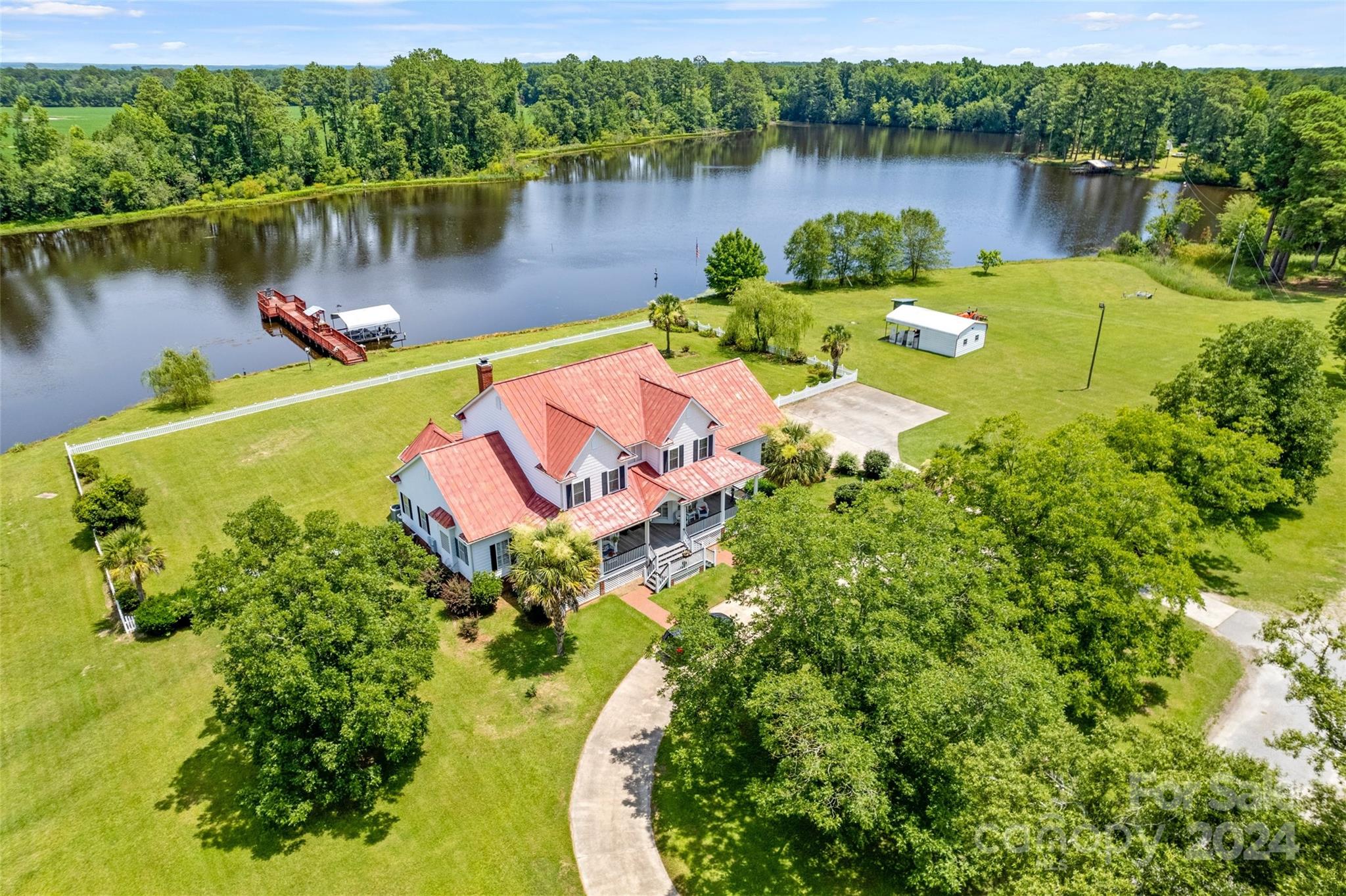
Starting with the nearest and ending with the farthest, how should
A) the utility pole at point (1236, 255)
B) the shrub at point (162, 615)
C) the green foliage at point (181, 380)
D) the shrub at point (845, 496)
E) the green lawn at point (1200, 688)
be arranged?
the green lawn at point (1200, 688) → the shrub at point (162, 615) → the shrub at point (845, 496) → the green foliage at point (181, 380) → the utility pole at point (1236, 255)

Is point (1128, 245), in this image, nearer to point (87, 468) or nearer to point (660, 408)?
point (660, 408)

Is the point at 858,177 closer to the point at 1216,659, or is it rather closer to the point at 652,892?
the point at 1216,659

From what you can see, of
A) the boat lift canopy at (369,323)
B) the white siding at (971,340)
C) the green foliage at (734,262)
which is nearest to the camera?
the white siding at (971,340)

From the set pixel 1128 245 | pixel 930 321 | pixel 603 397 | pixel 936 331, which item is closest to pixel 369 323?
pixel 603 397

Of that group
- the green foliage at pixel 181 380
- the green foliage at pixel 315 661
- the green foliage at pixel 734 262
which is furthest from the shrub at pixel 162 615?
the green foliage at pixel 734 262

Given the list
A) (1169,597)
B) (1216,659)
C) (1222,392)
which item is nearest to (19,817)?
(1169,597)

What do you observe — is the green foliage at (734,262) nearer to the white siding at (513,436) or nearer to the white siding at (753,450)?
the white siding at (753,450)
